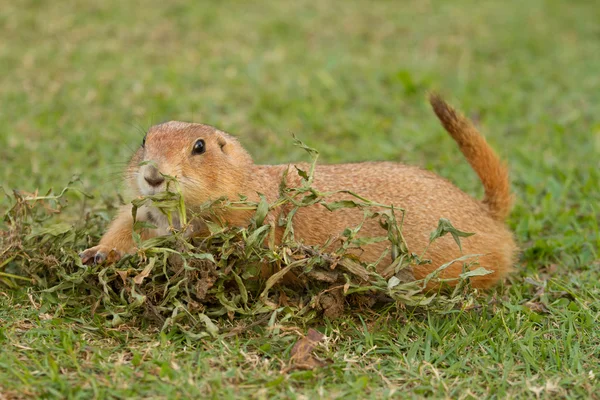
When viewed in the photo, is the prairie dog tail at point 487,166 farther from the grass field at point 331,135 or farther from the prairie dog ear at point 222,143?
the prairie dog ear at point 222,143

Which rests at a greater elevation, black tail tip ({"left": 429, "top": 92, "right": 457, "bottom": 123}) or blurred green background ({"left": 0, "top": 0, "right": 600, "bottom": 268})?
black tail tip ({"left": 429, "top": 92, "right": 457, "bottom": 123})

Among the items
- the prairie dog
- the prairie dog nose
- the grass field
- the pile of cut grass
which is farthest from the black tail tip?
the prairie dog nose

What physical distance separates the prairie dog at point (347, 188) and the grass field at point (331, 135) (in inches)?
13.3

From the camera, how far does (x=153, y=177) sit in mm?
3615

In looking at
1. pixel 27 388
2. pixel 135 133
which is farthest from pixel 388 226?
pixel 135 133

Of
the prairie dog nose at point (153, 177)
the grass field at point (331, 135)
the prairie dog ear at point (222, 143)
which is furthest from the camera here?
the prairie dog ear at point (222, 143)

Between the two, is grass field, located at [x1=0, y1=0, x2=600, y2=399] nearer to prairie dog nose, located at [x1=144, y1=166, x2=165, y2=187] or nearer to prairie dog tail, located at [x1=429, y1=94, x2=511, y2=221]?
prairie dog tail, located at [x1=429, y1=94, x2=511, y2=221]

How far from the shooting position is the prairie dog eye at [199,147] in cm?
389

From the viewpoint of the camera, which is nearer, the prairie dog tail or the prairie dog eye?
the prairie dog eye

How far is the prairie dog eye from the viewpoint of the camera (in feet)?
12.8

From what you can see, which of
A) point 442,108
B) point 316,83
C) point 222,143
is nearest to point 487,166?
point 442,108

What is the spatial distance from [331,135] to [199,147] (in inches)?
111

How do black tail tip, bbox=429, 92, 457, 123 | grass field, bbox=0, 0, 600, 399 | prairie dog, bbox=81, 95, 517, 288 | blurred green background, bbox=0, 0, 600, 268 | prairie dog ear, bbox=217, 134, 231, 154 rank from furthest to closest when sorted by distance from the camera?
blurred green background, bbox=0, 0, 600, 268 → black tail tip, bbox=429, 92, 457, 123 → prairie dog ear, bbox=217, 134, 231, 154 → prairie dog, bbox=81, 95, 517, 288 → grass field, bbox=0, 0, 600, 399

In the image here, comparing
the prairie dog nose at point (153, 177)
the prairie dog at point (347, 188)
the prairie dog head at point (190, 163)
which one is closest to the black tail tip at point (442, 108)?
the prairie dog at point (347, 188)
